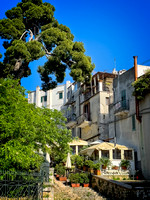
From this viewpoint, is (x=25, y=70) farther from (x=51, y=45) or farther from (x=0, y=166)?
(x=0, y=166)

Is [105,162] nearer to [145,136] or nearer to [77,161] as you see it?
[77,161]

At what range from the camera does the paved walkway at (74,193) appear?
13352 millimetres

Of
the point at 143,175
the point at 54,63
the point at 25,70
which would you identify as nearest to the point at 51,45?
the point at 54,63

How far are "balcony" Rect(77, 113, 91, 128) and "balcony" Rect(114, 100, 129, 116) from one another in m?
6.17

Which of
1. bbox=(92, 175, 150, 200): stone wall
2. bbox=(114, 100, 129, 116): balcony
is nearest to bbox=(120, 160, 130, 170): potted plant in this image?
bbox=(92, 175, 150, 200): stone wall

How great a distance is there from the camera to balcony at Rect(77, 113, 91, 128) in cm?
2942

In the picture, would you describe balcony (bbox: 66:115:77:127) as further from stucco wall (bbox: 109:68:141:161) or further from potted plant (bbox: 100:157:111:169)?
potted plant (bbox: 100:157:111:169)

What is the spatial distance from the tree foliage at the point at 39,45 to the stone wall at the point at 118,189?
6.43 meters

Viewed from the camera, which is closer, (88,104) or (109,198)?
(109,198)

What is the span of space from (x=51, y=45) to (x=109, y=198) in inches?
398

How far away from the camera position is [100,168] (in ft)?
61.9

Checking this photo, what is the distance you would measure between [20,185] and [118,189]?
543 centimetres

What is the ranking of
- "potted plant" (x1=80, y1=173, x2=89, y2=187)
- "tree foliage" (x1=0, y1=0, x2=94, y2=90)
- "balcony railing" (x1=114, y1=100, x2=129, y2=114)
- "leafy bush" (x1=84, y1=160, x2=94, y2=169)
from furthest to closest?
"balcony railing" (x1=114, y1=100, x2=129, y2=114) → "leafy bush" (x1=84, y1=160, x2=94, y2=169) → "potted plant" (x1=80, y1=173, x2=89, y2=187) → "tree foliage" (x1=0, y1=0, x2=94, y2=90)

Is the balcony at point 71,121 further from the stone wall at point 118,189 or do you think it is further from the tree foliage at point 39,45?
the stone wall at point 118,189
